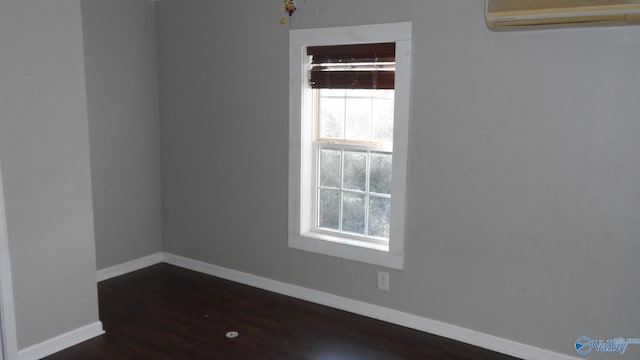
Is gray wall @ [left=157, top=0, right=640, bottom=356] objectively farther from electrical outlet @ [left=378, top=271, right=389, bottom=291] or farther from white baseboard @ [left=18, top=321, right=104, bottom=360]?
white baseboard @ [left=18, top=321, right=104, bottom=360]

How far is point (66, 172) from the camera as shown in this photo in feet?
10.1

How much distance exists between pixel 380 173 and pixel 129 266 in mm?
2352

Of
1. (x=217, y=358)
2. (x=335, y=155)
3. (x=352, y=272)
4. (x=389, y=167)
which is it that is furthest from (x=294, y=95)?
(x=217, y=358)

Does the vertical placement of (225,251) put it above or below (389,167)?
below

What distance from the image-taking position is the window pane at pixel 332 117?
3734mm

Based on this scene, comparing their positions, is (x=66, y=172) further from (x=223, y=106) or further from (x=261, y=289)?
(x=261, y=289)

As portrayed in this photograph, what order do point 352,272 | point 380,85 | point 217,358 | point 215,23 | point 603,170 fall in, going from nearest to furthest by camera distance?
1. point 603,170
2. point 217,358
3. point 380,85
4. point 352,272
5. point 215,23

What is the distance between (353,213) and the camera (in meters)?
3.75

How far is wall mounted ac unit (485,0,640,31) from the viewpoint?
8.15 feet

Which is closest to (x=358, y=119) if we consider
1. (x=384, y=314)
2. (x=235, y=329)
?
(x=384, y=314)

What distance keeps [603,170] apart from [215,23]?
9.59 feet

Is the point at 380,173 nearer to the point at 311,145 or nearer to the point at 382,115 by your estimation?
the point at 382,115

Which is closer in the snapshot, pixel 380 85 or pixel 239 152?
pixel 380 85

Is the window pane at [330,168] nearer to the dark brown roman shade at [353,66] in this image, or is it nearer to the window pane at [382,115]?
the window pane at [382,115]
